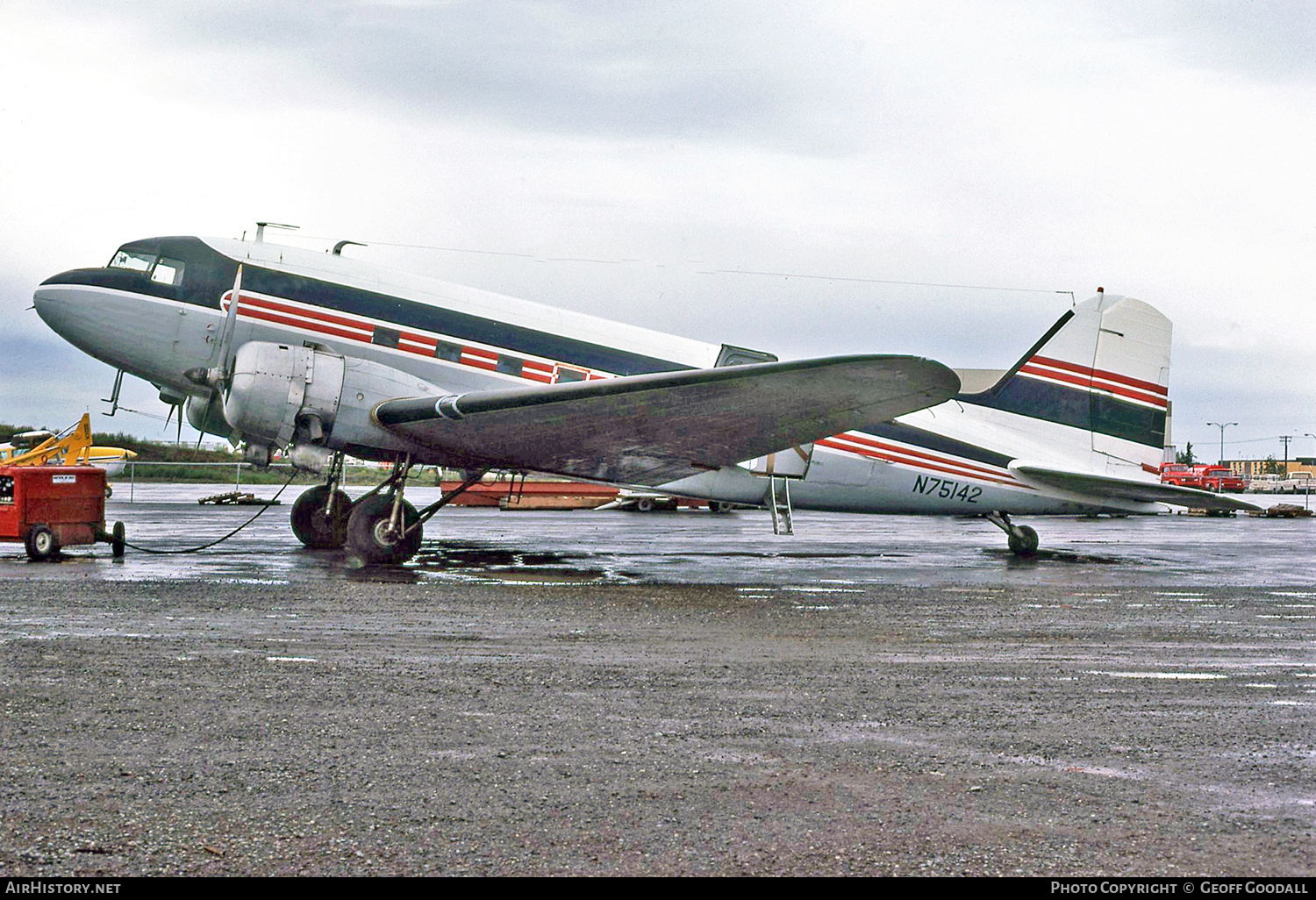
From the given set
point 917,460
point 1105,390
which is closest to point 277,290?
point 917,460

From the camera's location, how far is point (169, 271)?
1483 cm

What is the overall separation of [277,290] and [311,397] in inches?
72.8

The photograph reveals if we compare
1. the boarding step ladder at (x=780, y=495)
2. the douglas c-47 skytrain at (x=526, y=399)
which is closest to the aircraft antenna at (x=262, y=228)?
the douglas c-47 skytrain at (x=526, y=399)

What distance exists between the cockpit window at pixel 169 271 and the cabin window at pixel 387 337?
2.83m

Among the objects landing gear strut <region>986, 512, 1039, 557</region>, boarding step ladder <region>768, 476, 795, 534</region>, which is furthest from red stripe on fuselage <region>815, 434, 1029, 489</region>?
boarding step ladder <region>768, 476, 795, 534</region>

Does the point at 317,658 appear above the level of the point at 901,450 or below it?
below

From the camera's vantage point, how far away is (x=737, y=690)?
624cm

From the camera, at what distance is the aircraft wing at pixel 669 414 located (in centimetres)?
1178

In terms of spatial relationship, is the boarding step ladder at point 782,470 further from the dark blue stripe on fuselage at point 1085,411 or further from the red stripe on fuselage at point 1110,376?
the red stripe on fuselage at point 1110,376

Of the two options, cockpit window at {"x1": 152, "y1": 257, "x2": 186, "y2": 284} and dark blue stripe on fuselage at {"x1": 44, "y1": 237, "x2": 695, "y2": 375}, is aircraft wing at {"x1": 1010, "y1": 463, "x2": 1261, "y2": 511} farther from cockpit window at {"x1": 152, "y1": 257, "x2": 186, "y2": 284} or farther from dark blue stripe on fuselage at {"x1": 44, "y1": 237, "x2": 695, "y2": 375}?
cockpit window at {"x1": 152, "y1": 257, "x2": 186, "y2": 284}

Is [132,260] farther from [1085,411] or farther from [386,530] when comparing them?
[1085,411]
